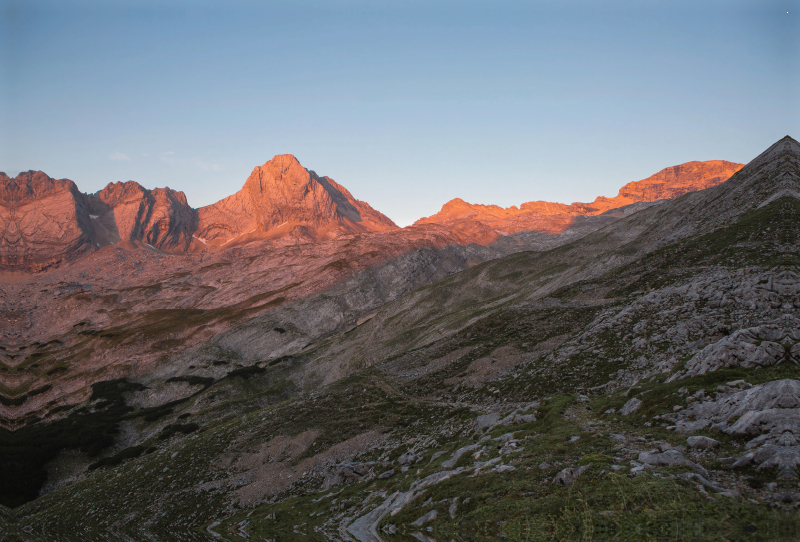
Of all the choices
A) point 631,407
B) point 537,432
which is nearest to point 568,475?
point 537,432

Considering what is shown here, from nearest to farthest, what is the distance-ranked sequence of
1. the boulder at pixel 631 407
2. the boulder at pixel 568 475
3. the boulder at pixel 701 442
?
the boulder at pixel 701 442
the boulder at pixel 568 475
the boulder at pixel 631 407

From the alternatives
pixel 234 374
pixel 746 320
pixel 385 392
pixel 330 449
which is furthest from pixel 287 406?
pixel 234 374

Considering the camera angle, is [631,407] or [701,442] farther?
[631,407]

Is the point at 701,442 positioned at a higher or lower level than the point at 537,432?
higher

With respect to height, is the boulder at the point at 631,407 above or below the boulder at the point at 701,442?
below

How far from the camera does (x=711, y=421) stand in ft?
62.8

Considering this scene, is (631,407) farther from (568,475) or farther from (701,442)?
(568,475)

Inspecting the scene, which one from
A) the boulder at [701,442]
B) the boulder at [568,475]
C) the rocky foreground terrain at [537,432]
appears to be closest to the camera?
the rocky foreground terrain at [537,432]

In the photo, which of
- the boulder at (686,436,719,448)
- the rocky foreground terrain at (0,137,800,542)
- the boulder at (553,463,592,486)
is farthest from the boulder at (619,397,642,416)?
the boulder at (553,463,592,486)

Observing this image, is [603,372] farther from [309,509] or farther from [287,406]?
[287,406]

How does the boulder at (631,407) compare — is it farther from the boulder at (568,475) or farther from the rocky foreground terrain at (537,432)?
the boulder at (568,475)

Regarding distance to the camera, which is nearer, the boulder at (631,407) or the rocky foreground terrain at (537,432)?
the rocky foreground terrain at (537,432)

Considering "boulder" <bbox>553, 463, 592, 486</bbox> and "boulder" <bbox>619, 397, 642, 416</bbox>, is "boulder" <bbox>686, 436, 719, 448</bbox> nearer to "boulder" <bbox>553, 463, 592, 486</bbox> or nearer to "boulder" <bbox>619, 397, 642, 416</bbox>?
"boulder" <bbox>553, 463, 592, 486</bbox>

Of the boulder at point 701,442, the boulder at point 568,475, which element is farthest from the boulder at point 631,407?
the boulder at point 568,475
